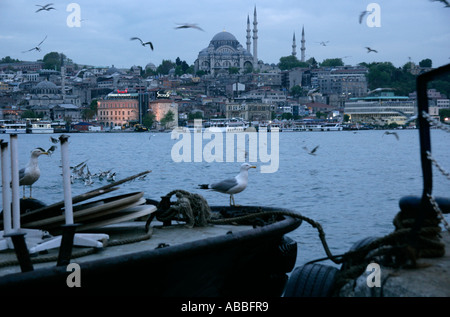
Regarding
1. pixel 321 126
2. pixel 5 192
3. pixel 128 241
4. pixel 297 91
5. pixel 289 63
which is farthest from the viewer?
pixel 289 63

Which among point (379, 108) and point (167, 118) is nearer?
point (167, 118)

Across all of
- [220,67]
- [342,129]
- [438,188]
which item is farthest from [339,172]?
[220,67]

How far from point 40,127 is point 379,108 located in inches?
2347

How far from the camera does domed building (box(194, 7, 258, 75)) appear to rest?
161 metres

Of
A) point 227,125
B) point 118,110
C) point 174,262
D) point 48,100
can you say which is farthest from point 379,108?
point 174,262

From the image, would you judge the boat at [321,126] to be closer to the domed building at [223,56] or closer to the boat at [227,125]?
the boat at [227,125]

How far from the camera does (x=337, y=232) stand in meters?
10.2

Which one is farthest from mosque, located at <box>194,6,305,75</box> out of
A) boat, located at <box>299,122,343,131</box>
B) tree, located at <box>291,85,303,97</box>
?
boat, located at <box>299,122,343,131</box>

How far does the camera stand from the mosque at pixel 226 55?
160875 mm

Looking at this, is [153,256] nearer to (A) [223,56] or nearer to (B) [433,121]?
(B) [433,121]

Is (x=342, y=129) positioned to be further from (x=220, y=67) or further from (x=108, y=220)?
(x=108, y=220)

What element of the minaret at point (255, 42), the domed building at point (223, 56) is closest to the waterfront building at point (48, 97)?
the domed building at point (223, 56)

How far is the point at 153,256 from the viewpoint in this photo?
158 inches
